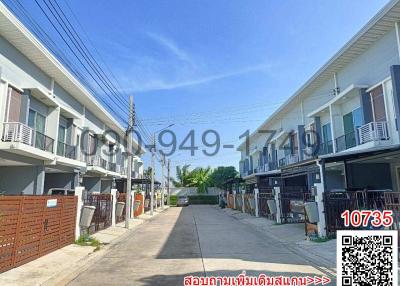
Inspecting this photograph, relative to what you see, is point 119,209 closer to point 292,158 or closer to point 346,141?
point 346,141

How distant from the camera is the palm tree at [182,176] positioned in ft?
203

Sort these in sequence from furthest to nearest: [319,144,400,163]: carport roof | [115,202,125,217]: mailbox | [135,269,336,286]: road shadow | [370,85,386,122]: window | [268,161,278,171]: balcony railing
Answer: [268,161,278,171]: balcony railing → [115,202,125,217]: mailbox → [370,85,386,122]: window → [319,144,400,163]: carport roof → [135,269,336,286]: road shadow

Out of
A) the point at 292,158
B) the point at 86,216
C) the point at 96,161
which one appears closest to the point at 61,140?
the point at 96,161

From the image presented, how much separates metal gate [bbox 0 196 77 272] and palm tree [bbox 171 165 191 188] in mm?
50321

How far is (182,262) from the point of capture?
8625 millimetres

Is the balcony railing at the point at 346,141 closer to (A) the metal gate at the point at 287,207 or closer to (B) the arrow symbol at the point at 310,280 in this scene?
(A) the metal gate at the point at 287,207

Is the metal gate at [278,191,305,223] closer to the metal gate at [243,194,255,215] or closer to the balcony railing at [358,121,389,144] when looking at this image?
the balcony railing at [358,121,389,144]

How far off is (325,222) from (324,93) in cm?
1311

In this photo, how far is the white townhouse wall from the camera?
15805 millimetres

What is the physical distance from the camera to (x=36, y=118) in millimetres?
19156

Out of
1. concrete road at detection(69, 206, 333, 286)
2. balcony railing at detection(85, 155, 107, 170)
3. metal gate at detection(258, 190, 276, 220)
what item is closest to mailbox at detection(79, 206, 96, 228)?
concrete road at detection(69, 206, 333, 286)

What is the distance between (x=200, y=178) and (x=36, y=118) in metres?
41.9

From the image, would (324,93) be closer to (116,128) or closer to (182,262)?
(182,262)

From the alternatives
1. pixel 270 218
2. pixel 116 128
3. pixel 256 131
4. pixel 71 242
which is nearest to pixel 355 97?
pixel 270 218
